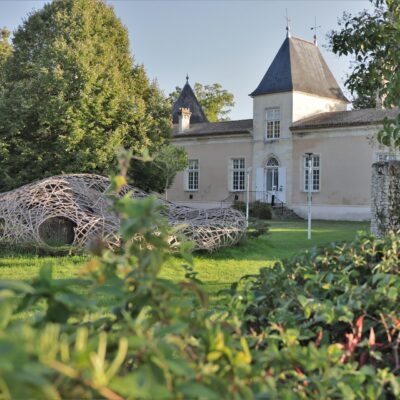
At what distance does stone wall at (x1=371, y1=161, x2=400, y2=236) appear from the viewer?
11.2 metres

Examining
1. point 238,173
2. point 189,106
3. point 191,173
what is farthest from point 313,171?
point 189,106

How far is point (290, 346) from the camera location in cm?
159

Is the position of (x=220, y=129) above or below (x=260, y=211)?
above

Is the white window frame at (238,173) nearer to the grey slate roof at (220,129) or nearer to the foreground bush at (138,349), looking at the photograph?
the grey slate roof at (220,129)

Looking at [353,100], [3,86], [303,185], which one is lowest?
[303,185]

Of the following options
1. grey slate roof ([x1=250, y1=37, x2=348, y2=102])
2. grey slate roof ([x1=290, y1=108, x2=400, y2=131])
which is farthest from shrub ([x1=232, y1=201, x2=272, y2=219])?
grey slate roof ([x1=250, y1=37, x2=348, y2=102])

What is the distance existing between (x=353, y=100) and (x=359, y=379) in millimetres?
40958

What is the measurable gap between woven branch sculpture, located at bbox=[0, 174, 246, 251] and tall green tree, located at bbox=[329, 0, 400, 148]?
4498mm

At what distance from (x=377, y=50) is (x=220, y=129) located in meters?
26.9

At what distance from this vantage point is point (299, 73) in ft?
102

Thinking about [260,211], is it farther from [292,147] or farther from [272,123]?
[272,123]

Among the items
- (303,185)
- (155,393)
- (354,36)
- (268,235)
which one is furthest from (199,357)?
(303,185)

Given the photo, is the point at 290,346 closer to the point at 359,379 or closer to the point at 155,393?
the point at 359,379

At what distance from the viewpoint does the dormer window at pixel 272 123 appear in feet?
101
